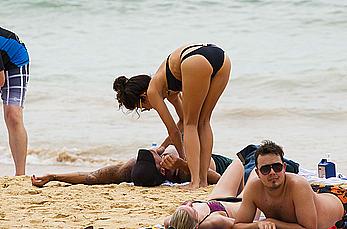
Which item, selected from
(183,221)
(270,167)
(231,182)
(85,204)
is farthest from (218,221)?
(85,204)

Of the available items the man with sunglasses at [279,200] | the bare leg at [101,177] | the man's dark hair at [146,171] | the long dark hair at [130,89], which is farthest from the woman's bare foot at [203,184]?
the man with sunglasses at [279,200]

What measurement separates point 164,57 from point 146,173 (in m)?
9.02

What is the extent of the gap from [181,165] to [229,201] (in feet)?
5.34

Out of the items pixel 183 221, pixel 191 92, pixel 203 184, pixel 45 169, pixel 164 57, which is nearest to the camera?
pixel 183 221

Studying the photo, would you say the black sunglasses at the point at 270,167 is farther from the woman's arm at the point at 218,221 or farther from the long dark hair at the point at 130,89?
the long dark hair at the point at 130,89

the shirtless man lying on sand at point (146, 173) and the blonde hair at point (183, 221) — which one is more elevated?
the blonde hair at point (183, 221)

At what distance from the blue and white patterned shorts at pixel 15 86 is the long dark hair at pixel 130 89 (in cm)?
93

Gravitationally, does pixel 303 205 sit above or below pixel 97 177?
above

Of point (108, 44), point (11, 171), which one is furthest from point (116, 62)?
point (11, 171)

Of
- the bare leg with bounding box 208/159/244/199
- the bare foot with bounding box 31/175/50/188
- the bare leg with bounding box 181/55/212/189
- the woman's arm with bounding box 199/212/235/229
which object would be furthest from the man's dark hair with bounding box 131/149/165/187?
the woman's arm with bounding box 199/212/235/229

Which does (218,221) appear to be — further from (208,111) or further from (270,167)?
(208,111)

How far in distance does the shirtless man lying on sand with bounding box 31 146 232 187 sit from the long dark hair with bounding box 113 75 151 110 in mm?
389

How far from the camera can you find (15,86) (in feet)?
22.1

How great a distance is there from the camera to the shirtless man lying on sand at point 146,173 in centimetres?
626
